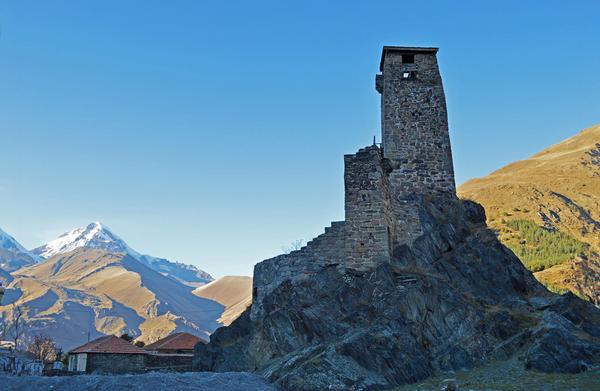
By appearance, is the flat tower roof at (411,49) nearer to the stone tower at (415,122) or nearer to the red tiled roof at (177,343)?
the stone tower at (415,122)

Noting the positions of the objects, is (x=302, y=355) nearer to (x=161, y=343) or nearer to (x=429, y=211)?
(x=429, y=211)

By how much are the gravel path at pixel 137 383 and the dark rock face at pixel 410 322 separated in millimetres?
1629

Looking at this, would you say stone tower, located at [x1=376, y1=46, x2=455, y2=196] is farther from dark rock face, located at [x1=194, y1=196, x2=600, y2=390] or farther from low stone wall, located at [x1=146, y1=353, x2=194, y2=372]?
low stone wall, located at [x1=146, y1=353, x2=194, y2=372]

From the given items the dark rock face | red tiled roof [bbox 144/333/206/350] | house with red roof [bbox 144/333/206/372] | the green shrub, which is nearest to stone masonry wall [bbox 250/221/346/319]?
the dark rock face

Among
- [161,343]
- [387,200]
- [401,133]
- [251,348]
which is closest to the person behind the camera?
[251,348]

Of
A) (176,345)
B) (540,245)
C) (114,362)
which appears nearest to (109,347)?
(114,362)

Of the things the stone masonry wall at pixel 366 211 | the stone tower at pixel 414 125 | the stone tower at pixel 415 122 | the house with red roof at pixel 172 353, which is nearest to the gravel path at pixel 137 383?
the stone masonry wall at pixel 366 211

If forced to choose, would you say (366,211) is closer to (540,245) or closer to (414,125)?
(414,125)

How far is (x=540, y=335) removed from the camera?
21.8m

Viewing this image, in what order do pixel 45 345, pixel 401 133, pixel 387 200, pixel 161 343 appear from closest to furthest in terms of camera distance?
pixel 387 200 < pixel 401 133 < pixel 161 343 < pixel 45 345

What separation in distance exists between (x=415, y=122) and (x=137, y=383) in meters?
22.7

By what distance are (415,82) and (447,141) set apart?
14.3ft

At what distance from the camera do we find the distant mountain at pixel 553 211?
79.4 meters

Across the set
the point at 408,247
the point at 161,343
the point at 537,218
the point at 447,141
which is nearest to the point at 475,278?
the point at 408,247
